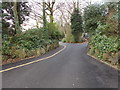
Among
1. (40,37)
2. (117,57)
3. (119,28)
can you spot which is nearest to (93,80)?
(117,57)

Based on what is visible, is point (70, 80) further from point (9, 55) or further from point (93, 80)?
point (9, 55)

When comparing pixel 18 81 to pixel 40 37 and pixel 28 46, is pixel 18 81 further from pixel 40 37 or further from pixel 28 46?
pixel 40 37

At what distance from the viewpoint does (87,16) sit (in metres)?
10.9

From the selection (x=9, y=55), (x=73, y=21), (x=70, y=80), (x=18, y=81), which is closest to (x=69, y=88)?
(x=70, y=80)

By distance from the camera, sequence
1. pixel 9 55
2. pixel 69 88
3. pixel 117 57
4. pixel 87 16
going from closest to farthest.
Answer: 1. pixel 69 88
2. pixel 117 57
3. pixel 9 55
4. pixel 87 16

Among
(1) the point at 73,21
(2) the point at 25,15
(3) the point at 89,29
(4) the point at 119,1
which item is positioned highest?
(1) the point at 73,21

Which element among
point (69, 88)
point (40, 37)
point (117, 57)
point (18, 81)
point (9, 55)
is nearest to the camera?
point (69, 88)

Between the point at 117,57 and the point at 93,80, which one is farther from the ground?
the point at 117,57

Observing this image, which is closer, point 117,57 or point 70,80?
point 70,80

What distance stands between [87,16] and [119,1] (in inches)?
217

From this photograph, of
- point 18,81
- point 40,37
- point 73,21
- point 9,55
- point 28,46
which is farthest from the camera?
point 73,21

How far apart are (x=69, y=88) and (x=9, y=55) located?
528 centimetres

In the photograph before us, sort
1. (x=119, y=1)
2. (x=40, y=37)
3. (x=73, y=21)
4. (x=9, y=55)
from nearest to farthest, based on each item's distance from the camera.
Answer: (x=119, y=1) < (x=9, y=55) < (x=40, y=37) < (x=73, y=21)

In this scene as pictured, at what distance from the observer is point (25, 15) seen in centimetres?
1152
